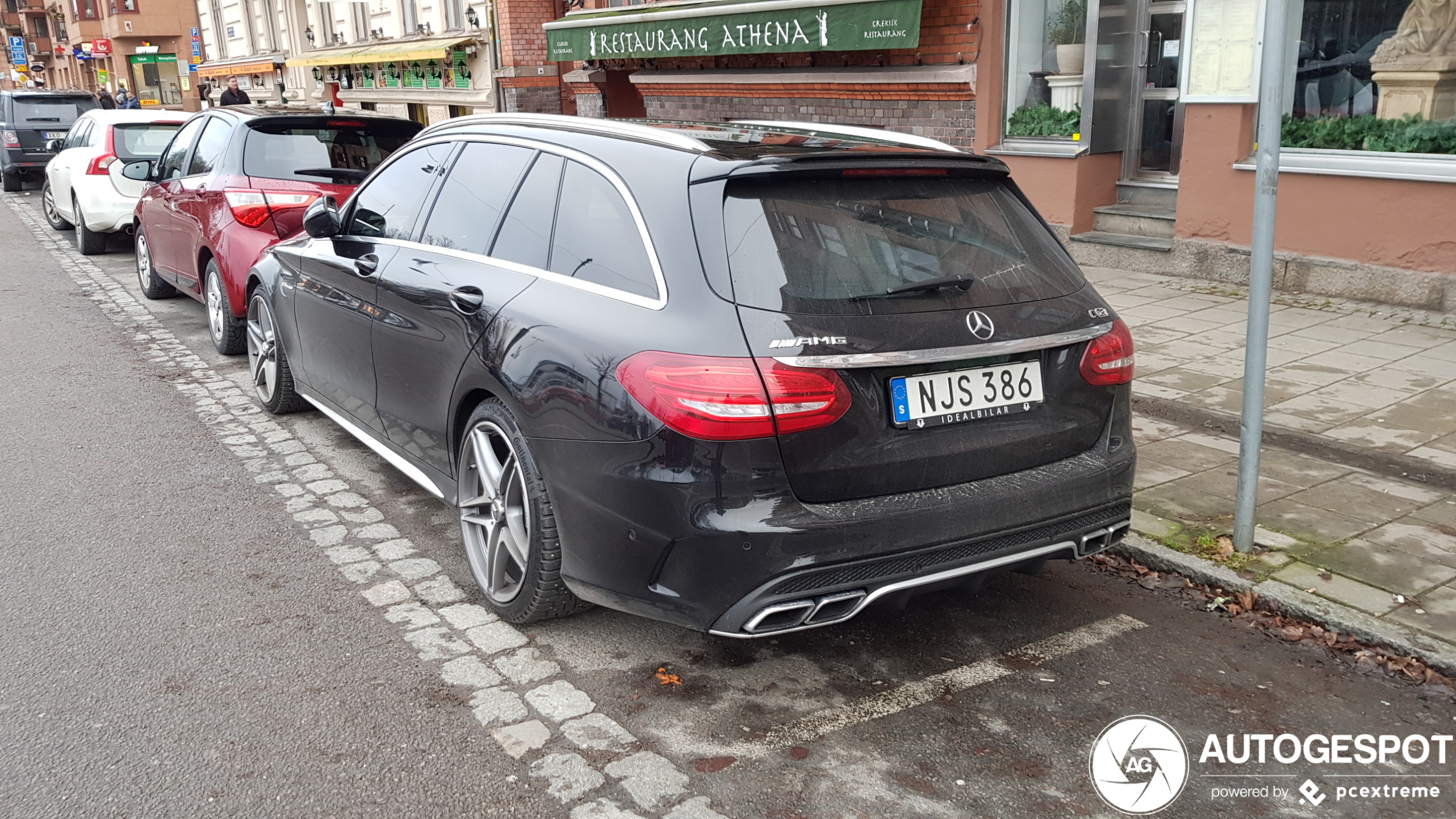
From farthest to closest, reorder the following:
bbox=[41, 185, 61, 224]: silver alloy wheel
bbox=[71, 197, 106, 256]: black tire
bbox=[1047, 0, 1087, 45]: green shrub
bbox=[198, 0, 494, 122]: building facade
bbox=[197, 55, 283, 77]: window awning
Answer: bbox=[197, 55, 283, 77]: window awning < bbox=[198, 0, 494, 122]: building facade < bbox=[41, 185, 61, 224]: silver alloy wheel < bbox=[71, 197, 106, 256]: black tire < bbox=[1047, 0, 1087, 45]: green shrub

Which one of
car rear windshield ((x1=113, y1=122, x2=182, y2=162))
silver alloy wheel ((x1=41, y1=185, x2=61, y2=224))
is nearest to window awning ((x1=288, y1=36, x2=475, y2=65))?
silver alloy wheel ((x1=41, y1=185, x2=61, y2=224))

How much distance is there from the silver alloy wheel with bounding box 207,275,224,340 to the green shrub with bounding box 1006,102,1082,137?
7686mm

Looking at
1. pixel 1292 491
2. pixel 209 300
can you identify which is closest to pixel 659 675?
pixel 1292 491

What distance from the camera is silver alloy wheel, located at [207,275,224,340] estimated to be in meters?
8.21

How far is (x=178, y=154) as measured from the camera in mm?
9664

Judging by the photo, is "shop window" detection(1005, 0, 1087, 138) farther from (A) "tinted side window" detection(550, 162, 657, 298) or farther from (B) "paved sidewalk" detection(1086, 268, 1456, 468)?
(A) "tinted side window" detection(550, 162, 657, 298)

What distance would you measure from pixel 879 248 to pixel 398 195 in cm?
255

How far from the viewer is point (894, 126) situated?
13.2 metres

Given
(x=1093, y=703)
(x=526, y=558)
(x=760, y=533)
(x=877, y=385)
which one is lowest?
(x=1093, y=703)

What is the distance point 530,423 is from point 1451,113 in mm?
8038

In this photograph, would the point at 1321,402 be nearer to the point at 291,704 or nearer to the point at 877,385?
the point at 877,385

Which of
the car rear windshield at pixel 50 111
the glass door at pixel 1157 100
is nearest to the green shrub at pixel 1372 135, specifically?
the glass door at pixel 1157 100

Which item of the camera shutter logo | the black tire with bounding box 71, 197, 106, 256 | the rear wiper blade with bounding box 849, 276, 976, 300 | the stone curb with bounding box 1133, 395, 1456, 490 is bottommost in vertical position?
the camera shutter logo

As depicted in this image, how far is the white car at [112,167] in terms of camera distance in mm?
13438
